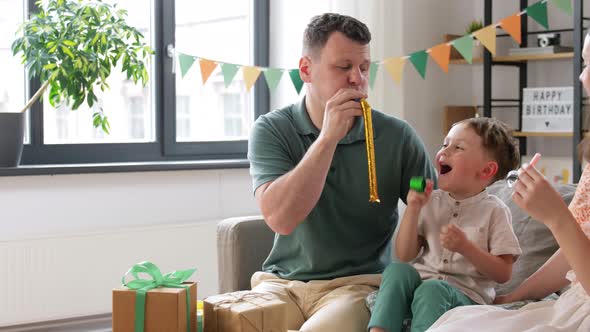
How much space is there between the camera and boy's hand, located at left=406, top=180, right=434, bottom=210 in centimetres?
205

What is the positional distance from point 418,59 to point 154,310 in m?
2.64

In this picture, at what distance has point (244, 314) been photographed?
1.88 m

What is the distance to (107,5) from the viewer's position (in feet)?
12.0

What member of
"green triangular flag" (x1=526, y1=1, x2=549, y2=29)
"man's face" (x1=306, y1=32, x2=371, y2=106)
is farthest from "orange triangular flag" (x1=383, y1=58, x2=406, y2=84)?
"man's face" (x1=306, y1=32, x2=371, y2=106)

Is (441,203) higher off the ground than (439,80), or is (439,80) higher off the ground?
(439,80)

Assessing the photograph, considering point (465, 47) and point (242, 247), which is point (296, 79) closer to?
point (465, 47)

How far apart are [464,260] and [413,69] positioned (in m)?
2.55

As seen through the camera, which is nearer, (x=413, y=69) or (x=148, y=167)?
(x=148, y=167)

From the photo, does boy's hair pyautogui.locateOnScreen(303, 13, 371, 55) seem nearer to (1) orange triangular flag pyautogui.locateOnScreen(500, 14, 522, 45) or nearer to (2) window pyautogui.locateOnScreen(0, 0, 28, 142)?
(1) orange triangular flag pyautogui.locateOnScreen(500, 14, 522, 45)

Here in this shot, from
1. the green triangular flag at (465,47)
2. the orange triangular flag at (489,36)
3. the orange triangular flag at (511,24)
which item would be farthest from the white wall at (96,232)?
the orange triangular flag at (511,24)

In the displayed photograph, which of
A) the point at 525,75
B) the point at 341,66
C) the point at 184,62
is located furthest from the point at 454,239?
the point at 525,75

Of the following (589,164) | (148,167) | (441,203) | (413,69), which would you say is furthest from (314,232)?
(413,69)

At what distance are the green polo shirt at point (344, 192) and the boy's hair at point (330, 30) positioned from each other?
0.20m

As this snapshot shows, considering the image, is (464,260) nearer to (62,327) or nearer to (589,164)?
(589,164)
